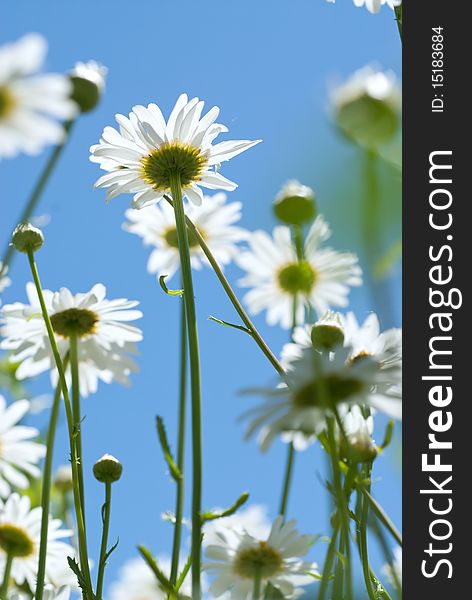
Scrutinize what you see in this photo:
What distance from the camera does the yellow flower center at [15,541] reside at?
2.50ft

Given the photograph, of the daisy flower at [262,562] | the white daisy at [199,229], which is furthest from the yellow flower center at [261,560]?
the white daisy at [199,229]

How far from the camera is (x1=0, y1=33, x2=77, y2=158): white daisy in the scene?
33cm

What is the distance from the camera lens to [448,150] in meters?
0.60

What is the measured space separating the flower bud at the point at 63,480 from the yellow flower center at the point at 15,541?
0.17m

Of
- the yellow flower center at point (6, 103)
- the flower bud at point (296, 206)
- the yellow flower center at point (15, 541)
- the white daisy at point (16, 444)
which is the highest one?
the flower bud at point (296, 206)

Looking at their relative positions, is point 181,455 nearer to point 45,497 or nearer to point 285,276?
point 45,497

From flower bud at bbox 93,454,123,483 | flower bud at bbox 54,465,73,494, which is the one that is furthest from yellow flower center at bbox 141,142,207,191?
flower bud at bbox 54,465,73,494

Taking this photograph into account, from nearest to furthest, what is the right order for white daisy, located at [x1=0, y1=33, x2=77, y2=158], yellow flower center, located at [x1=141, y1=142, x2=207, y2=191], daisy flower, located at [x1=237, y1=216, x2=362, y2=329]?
1. white daisy, located at [x1=0, y1=33, x2=77, y2=158]
2. yellow flower center, located at [x1=141, y1=142, x2=207, y2=191]
3. daisy flower, located at [x1=237, y1=216, x2=362, y2=329]

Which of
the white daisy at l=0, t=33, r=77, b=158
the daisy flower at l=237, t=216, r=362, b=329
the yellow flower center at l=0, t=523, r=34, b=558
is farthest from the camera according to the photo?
the daisy flower at l=237, t=216, r=362, b=329

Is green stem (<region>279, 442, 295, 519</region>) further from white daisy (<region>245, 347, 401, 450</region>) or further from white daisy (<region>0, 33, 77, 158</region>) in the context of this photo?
white daisy (<region>0, 33, 77, 158</region>)

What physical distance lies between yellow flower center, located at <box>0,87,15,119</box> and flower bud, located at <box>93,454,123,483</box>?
0.29 m

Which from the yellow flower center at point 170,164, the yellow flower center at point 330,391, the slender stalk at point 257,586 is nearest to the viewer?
the yellow flower center at point 330,391

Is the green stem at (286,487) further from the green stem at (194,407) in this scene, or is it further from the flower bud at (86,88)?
the flower bud at (86,88)

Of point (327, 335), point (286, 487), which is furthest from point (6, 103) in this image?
point (286, 487)
